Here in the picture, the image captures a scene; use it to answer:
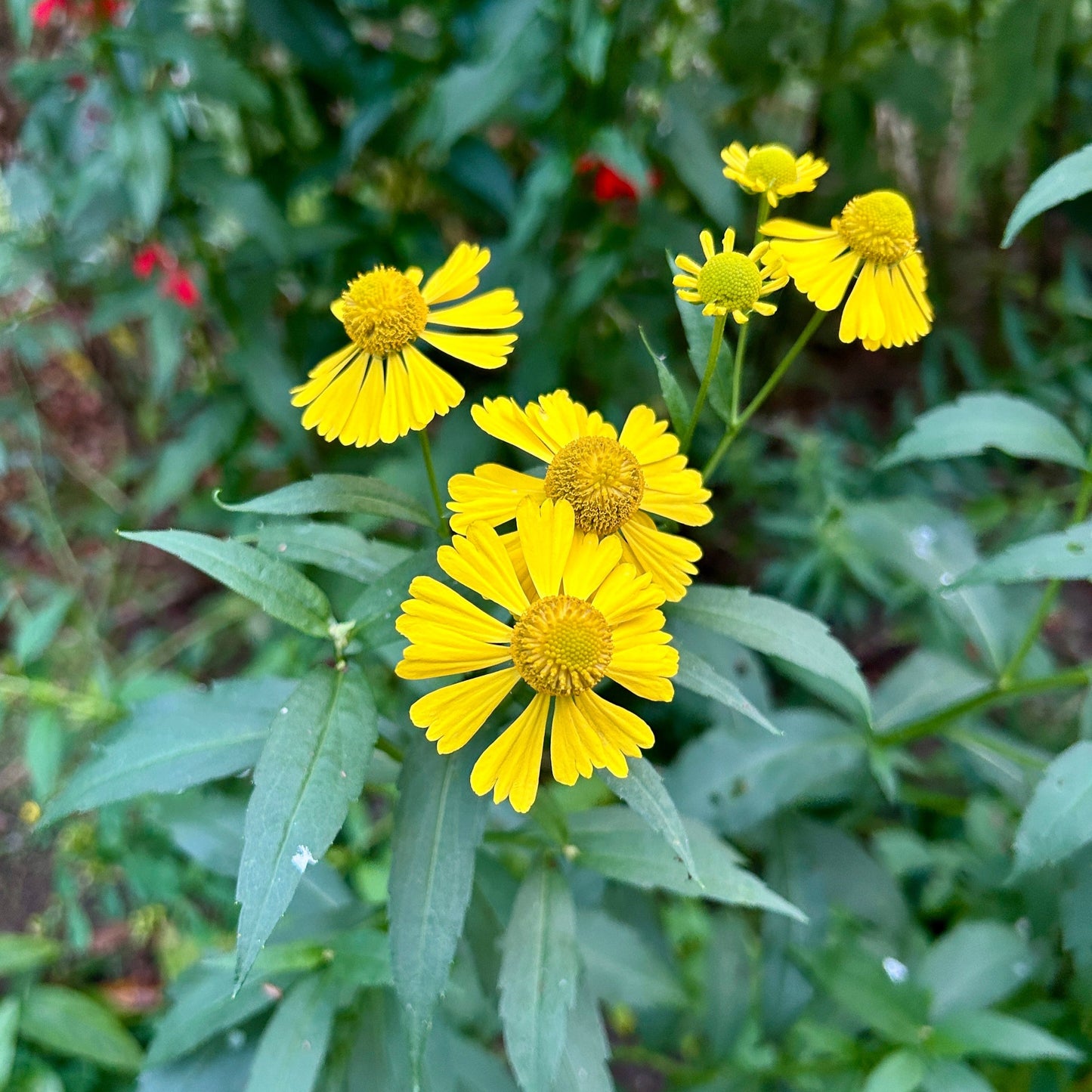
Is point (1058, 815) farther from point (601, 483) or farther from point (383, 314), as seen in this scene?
point (383, 314)

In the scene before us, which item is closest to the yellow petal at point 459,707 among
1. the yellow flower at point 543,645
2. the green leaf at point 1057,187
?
the yellow flower at point 543,645

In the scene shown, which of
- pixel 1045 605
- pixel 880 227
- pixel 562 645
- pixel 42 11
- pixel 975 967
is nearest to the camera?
pixel 562 645

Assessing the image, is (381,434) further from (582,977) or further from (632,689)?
(582,977)

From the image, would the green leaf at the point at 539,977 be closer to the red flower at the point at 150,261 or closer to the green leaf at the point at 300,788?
the green leaf at the point at 300,788

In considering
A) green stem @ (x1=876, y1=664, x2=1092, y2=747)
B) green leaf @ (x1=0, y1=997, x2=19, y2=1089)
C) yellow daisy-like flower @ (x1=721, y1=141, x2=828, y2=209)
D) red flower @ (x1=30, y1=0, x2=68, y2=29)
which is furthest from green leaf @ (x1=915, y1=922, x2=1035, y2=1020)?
red flower @ (x1=30, y1=0, x2=68, y2=29)

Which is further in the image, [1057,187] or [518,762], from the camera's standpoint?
[1057,187]

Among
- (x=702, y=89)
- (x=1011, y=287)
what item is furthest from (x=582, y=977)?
(x=1011, y=287)

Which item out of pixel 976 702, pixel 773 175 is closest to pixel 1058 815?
pixel 976 702
